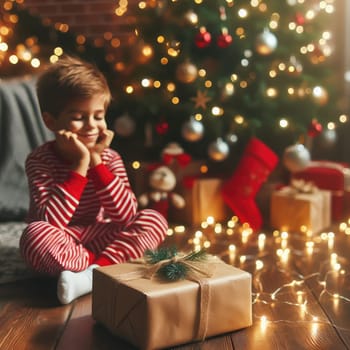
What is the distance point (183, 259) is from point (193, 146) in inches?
59.0

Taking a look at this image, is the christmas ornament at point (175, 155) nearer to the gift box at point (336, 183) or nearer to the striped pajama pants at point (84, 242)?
the gift box at point (336, 183)

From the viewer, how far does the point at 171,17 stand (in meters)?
2.64

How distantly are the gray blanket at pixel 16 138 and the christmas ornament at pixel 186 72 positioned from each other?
2.09 ft

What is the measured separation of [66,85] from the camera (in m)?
1.77


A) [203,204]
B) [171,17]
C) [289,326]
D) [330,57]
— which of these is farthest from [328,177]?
[289,326]

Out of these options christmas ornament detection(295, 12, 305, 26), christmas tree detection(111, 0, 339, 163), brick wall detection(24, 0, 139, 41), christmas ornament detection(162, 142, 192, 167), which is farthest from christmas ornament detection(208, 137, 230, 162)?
brick wall detection(24, 0, 139, 41)

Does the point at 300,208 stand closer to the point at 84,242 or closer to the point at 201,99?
the point at 201,99

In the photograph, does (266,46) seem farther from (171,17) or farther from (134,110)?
(134,110)

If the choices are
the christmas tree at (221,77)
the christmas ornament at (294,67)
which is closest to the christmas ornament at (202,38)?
the christmas tree at (221,77)

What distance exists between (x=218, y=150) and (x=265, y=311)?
3.82 feet

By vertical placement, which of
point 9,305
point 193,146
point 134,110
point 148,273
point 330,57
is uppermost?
point 330,57

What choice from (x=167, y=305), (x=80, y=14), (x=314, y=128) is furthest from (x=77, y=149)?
(x=80, y=14)

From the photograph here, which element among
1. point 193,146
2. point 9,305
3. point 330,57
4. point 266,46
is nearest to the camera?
point 9,305

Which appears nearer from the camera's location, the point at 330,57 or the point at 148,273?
the point at 148,273
